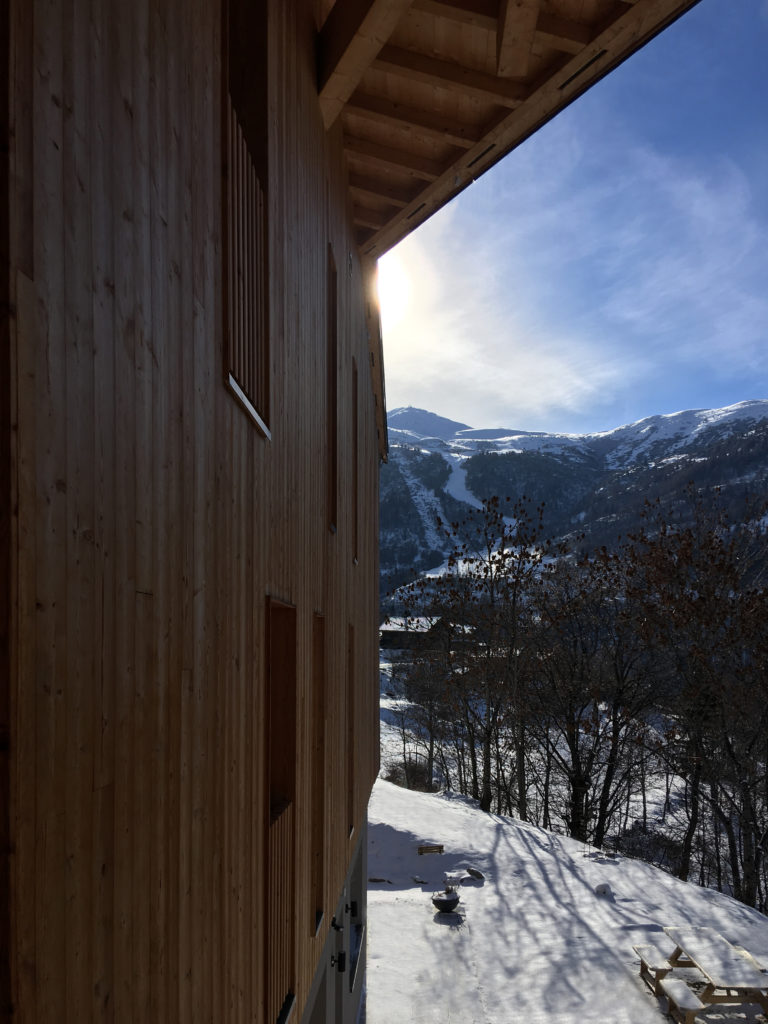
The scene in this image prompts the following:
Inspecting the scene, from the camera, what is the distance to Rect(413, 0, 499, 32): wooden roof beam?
14.9 feet

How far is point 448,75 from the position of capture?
523cm

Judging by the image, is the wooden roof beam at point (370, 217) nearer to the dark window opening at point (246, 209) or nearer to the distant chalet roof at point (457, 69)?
the distant chalet roof at point (457, 69)

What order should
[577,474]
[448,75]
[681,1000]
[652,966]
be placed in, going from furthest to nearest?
[577,474] → [652,966] → [681,1000] → [448,75]

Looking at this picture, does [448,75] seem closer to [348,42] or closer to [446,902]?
[348,42]

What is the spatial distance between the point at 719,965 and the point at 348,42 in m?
12.8

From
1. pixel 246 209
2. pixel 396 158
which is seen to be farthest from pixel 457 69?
pixel 246 209

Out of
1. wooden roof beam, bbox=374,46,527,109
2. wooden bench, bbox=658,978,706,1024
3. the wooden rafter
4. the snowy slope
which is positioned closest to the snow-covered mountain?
the snowy slope

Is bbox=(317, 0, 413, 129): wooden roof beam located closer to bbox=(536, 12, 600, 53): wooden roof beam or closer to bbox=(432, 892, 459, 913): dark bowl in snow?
bbox=(536, 12, 600, 53): wooden roof beam

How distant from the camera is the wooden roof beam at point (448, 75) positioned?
519 centimetres

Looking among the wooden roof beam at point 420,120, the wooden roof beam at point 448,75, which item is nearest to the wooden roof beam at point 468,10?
the wooden roof beam at point 448,75

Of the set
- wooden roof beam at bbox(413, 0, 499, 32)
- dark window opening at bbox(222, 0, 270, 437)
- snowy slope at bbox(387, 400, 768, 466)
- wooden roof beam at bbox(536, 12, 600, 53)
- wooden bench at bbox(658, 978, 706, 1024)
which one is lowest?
wooden bench at bbox(658, 978, 706, 1024)

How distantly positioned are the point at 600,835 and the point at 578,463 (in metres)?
118

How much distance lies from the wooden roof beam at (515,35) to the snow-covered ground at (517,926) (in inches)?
423

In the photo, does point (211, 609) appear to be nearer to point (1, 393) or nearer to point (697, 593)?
point (1, 393)
